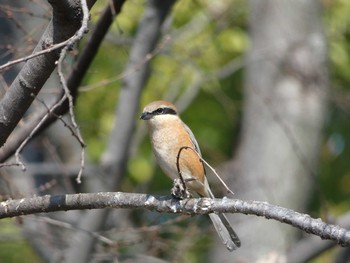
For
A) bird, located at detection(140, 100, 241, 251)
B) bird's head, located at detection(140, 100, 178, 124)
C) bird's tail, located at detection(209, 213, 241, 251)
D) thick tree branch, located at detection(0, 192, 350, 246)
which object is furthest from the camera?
bird's head, located at detection(140, 100, 178, 124)

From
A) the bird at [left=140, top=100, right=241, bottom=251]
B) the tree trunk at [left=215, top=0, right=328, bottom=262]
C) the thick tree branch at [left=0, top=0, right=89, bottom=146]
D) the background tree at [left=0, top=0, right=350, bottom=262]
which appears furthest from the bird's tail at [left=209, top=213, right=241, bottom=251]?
the tree trunk at [left=215, top=0, right=328, bottom=262]

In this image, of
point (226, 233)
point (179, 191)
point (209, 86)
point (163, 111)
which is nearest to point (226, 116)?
point (209, 86)

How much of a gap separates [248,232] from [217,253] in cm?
41

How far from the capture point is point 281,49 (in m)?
7.99

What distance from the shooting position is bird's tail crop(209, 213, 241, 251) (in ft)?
12.9

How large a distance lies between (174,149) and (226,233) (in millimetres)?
Answer: 530

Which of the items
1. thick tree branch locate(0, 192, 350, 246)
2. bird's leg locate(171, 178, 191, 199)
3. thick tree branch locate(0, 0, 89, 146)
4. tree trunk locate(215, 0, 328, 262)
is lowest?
tree trunk locate(215, 0, 328, 262)

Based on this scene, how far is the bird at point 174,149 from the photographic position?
166 inches

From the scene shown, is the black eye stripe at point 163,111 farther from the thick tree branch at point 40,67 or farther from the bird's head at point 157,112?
the thick tree branch at point 40,67

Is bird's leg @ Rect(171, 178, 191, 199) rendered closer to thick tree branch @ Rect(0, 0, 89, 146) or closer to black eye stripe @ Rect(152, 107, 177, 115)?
thick tree branch @ Rect(0, 0, 89, 146)

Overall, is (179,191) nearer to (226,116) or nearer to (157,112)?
(157,112)

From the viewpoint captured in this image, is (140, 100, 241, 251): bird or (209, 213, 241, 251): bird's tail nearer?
(209, 213, 241, 251): bird's tail

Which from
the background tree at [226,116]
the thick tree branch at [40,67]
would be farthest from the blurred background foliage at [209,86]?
the thick tree branch at [40,67]

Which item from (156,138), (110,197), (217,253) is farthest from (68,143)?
(110,197)
